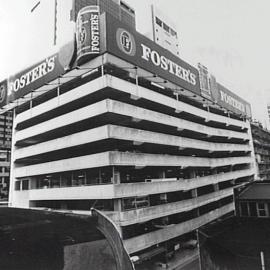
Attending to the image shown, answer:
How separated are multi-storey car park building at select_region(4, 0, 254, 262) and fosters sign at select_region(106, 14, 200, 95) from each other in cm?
12

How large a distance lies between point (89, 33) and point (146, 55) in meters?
7.53

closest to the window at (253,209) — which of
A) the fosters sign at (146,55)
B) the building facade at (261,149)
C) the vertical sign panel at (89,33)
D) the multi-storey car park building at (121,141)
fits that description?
the multi-storey car park building at (121,141)

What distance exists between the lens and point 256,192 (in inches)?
1005

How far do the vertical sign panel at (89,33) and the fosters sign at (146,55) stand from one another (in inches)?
52.6

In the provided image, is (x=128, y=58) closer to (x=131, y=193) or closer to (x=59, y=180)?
(x=131, y=193)

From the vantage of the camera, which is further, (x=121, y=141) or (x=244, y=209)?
(x=121, y=141)

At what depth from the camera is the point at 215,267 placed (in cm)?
1920

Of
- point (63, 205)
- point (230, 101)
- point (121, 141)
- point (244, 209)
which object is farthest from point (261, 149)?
point (63, 205)

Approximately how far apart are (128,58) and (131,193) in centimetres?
1464

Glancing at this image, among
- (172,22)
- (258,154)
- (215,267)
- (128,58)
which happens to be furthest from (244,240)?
(172,22)

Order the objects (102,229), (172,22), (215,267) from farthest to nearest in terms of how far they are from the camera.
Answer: (172,22) → (215,267) → (102,229)

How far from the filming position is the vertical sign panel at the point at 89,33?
27.4 m

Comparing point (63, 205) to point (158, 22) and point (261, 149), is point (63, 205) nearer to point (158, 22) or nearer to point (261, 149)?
point (158, 22)

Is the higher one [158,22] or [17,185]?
[158,22]
